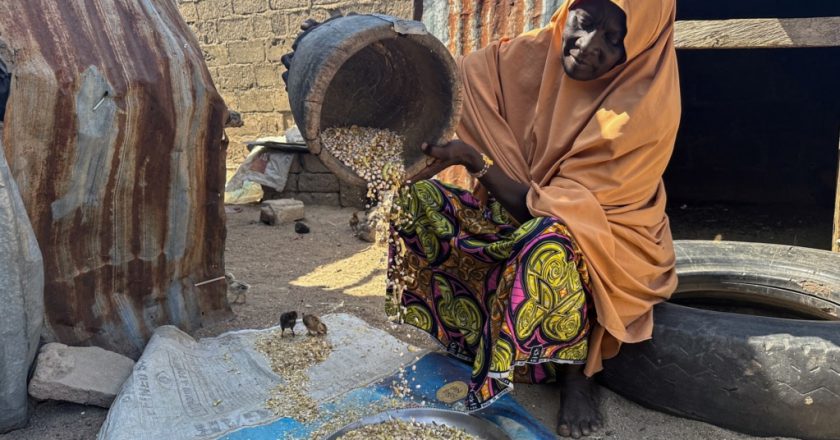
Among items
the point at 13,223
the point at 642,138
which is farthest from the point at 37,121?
the point at 642,138

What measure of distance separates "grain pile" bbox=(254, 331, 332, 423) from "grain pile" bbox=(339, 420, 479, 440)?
26 cm

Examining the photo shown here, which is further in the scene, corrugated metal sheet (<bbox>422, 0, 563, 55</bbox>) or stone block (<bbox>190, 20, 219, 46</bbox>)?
stone block (<bbox>190, 20, 219, 46</bbox>)

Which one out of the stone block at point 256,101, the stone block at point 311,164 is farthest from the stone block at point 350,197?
the stone block at point 256,101

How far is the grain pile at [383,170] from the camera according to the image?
2.55 metres

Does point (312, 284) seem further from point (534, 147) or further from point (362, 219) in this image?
point (534, 147)

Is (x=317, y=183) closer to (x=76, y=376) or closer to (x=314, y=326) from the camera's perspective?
(x=314, y=326)

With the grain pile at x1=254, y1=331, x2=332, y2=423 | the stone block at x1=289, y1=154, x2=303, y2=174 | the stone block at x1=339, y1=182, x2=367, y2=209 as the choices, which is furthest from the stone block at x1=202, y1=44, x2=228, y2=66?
the grain pile at x1=254, y1=331, x2=332, y2=423

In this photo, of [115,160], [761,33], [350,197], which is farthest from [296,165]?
[761,33]

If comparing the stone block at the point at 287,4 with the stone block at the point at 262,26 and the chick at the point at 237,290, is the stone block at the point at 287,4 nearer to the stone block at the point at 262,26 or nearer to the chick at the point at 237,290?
the stone block at the point at 262,26

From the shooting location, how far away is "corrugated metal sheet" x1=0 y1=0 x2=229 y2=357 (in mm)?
2609

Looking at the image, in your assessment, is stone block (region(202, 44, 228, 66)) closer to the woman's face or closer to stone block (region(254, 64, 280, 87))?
stone block (region(254, 64, 280, 87))

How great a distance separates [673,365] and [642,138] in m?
0.89

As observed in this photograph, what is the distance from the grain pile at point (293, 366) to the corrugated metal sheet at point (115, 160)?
22.2 inches

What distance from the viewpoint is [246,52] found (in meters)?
8.83
